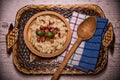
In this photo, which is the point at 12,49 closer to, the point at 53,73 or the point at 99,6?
the point at 53,73

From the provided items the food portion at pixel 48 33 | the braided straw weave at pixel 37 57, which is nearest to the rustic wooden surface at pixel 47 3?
the braided straw weave at pixel 37 57

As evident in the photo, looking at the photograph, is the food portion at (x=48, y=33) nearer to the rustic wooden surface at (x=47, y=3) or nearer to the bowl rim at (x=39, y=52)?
the bowl rim at (x=39, y=52)

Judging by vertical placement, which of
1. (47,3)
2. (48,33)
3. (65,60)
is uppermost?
(47,3)

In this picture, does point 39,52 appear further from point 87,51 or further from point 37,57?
point 87,51

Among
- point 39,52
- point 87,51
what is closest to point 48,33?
point 39,52

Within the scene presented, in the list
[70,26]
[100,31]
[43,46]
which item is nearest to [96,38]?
[100,31]

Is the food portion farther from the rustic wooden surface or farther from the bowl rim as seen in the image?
the rustic wooden surface
